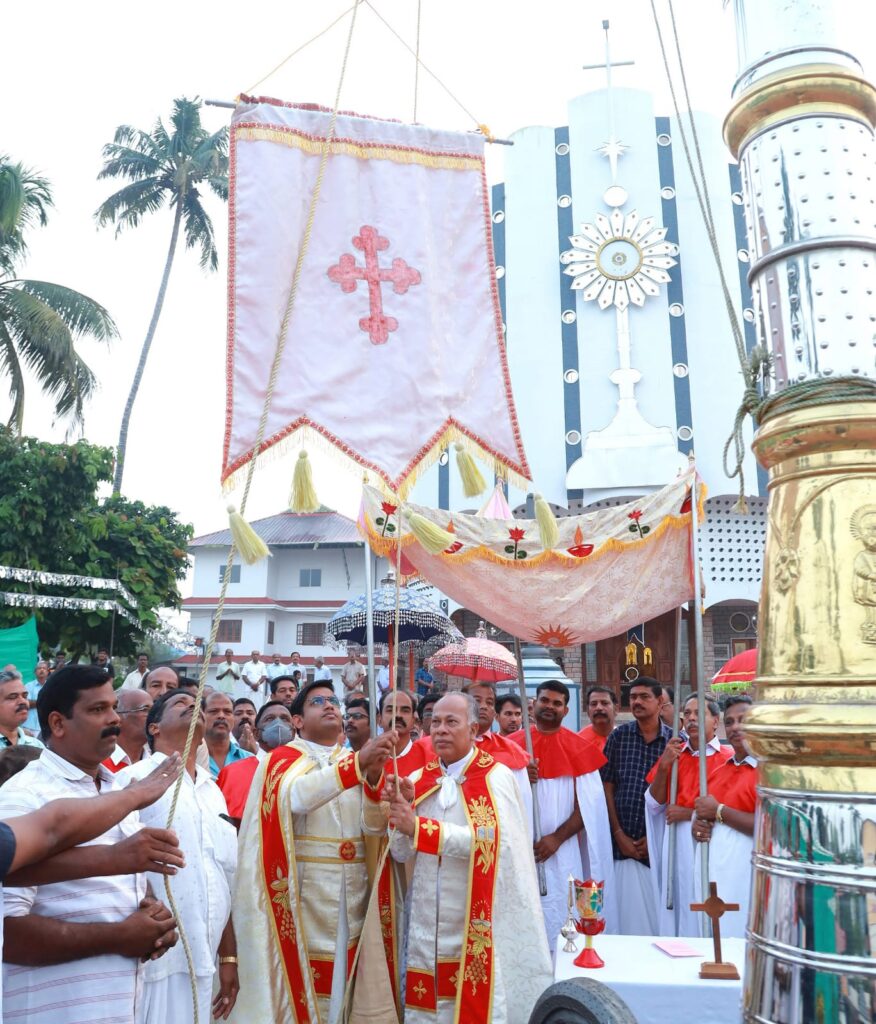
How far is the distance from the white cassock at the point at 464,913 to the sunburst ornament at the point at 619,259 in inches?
601

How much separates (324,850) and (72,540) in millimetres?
12448

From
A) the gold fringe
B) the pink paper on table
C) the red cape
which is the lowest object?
the pink paper on table

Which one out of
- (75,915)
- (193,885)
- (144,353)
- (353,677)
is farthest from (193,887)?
(144,353)

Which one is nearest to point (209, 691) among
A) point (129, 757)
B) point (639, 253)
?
point (129, 757)

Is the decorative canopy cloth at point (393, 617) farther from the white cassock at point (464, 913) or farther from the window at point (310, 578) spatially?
the window at point (310, 578)

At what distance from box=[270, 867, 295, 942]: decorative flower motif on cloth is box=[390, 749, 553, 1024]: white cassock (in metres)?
0.50

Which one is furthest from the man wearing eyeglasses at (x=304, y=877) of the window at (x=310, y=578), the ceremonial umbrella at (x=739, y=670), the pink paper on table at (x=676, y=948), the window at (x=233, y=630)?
the window at (x=310, y=578)

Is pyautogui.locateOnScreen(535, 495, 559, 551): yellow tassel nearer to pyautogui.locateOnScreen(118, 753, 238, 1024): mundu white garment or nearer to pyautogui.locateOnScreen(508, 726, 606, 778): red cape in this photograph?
pyautogui.locateOnScreen(118, 753, 238, 1024): mundu white garment

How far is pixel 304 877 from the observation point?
399 cm

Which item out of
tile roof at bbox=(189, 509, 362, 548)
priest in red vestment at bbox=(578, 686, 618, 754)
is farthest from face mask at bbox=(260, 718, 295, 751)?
tile roof at bbox=(189, 509, 362, 548)

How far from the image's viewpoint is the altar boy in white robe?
5477 millimetres

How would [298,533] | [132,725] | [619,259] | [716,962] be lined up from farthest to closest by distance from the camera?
[298,533]
[619,259]
[132,725]
[716,962]

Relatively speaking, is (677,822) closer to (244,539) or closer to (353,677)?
(244,539)

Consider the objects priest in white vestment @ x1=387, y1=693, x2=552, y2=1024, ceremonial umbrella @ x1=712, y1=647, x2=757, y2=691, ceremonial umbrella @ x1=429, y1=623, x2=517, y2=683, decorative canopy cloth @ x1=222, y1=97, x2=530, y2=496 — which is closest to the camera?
priest in white vestment @ x1=387, y1=693, x2=552, y2=1024
